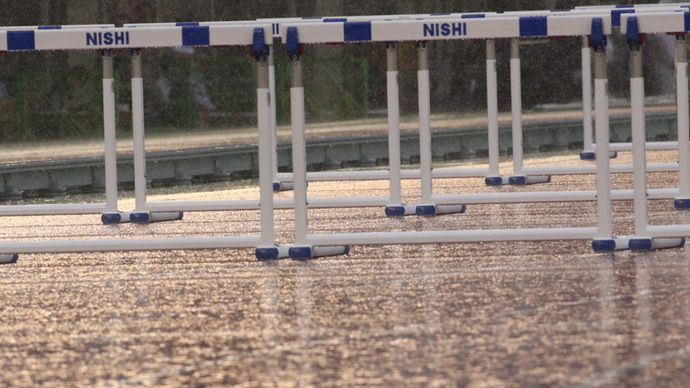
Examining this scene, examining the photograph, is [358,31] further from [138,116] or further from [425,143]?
[138,116]

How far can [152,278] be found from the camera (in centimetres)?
813

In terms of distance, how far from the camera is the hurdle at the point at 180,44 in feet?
28.6

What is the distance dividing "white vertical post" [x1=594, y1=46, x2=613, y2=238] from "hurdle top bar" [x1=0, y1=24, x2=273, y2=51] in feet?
6.14

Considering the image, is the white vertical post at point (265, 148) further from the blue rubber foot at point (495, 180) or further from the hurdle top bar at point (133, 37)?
the blue rubber foot at point (495, 180)

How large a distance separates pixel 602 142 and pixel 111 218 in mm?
4586

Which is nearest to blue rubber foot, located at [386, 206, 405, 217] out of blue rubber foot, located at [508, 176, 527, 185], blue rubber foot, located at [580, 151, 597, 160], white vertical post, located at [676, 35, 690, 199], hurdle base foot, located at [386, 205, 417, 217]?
hurdle base foot, located at [386, 205, 417, 217]

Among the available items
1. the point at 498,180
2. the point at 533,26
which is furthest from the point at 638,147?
the point at 498,180

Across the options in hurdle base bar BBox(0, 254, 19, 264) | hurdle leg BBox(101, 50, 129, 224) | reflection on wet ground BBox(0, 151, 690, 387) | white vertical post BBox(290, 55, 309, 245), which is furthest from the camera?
hurdle leg BBox(101, 50, 129, 224)

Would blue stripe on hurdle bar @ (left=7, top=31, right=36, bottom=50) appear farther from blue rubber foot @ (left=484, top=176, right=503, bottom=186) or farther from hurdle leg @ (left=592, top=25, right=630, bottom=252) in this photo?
blue rubber foot @ (left=484, top=176, right=503, bottom=186)

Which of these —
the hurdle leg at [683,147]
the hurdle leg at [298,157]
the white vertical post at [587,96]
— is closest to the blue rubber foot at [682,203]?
the hurdle leg at [683,147]

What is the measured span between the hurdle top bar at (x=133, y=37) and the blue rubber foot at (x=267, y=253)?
1.18 metres

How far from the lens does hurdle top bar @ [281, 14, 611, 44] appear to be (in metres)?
8.66

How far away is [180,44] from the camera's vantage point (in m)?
8.98

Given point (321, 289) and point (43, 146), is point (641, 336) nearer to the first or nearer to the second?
point (321, 289)
